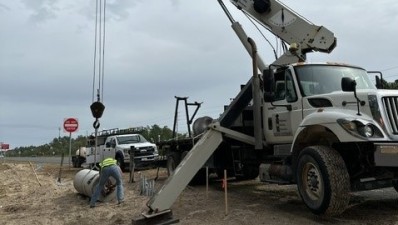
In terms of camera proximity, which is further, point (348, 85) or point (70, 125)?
point (70, 125)

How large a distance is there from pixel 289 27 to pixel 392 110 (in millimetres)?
4988

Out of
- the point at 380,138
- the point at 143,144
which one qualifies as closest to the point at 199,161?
the point at 380,138

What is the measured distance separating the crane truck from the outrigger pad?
80mm

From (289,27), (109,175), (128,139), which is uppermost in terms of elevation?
(289,27)

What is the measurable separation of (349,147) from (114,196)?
271 inches

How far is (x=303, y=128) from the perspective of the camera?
926 cm

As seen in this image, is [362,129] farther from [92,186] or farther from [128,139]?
[128,139]

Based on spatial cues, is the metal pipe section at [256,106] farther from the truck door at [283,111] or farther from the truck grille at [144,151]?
the truck grille at [144,151]

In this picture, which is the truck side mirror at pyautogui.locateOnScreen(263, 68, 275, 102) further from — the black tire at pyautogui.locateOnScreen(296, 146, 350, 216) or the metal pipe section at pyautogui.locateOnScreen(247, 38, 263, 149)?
the black tire at pyautogui.locateOnScreen(296, 146, 350, 216)

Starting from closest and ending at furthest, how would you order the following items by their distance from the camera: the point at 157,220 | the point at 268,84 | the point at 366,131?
the point at 366,131 → the point at 157,220 → the point at 268,84

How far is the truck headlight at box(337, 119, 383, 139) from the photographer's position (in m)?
8.10

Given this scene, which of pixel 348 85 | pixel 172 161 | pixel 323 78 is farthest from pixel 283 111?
pixel 172 161

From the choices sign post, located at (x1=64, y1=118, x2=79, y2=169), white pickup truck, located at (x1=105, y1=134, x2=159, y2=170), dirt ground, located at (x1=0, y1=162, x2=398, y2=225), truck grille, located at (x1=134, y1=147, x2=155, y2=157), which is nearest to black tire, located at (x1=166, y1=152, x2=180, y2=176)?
dirt ground, located at (x1=0, y1=162, x2=398, y2=225)

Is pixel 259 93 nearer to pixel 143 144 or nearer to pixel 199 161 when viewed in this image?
pixel 199 161
